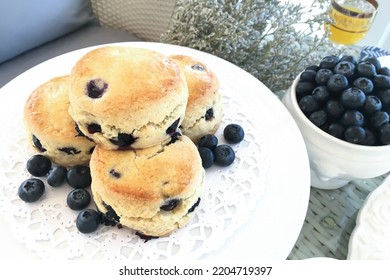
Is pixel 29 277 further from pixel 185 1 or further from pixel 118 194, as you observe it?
pixel 185 1

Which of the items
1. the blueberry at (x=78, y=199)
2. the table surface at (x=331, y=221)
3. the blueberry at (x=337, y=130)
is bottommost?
the table surface at (x=331, y=221)

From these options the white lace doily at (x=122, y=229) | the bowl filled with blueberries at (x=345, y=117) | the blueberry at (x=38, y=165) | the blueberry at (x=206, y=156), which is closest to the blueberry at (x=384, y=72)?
the bowl filled with blueberries at (x=345, y=117)

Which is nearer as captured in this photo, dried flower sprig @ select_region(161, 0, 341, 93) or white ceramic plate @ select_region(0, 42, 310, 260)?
white ceramic plate @ select_region(0, 42, 310, 260)

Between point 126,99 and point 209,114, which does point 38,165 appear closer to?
point 126,99

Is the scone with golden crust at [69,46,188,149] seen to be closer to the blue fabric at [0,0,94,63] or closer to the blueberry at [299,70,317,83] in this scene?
the blueberry at [299,70,317,83]

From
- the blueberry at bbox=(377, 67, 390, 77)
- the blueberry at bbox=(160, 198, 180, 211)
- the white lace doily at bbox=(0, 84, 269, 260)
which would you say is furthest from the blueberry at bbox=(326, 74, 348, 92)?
the blueberry at bbox=(160, 198, 180, 211)

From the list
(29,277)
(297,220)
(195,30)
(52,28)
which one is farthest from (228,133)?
(52,28)

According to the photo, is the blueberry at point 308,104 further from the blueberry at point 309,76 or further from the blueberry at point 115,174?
the blueberry at point 115,174
